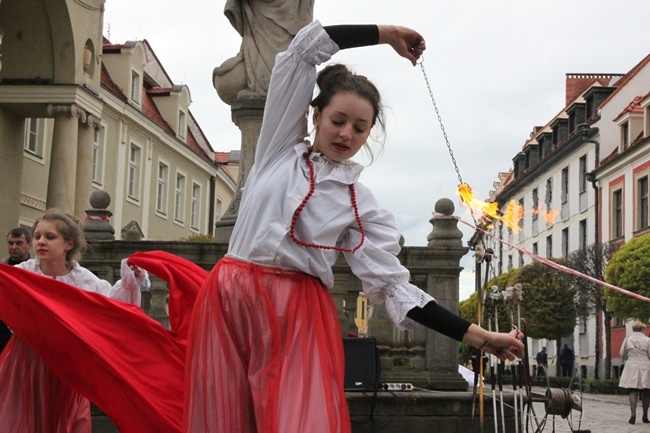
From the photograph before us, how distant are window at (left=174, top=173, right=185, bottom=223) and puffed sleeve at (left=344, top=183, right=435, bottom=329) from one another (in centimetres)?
4156

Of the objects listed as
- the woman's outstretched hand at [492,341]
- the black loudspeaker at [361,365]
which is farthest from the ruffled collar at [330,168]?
the black loudspeaker at [361,365]

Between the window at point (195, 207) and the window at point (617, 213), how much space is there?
19457 millimetres

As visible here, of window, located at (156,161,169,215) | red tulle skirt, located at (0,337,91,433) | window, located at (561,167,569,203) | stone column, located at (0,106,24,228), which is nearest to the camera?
red tulle skirt, located at (0,337,91,433)

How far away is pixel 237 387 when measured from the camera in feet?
11.1

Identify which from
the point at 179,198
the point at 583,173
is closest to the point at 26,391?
the point at 179,198

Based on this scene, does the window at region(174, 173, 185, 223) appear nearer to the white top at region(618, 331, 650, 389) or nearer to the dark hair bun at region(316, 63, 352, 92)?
the white top at region(618, 331, 650, 389)

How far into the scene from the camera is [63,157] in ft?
89.1

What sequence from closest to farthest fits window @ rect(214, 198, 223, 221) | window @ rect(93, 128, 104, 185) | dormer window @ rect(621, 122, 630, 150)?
window @ rect(93, 128, 104, 185), dormer window @ rect(621, 122, 630, 150), window @ rect(214, 198, 223, 221)

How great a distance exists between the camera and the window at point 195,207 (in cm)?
4772

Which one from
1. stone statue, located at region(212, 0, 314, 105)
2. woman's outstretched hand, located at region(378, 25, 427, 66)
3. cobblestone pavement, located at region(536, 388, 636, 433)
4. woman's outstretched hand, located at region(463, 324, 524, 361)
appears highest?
stone statue, located at region(212, 0, 314, 105)

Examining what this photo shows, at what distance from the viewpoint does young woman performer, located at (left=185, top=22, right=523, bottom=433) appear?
11.0 feet

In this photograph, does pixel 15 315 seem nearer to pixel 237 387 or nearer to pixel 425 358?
pixel 237 387

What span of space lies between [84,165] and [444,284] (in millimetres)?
20567

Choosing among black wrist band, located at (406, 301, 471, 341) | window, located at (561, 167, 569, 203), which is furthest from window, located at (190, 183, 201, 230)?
black wrist band, located at (406, 301, 471, 341)
